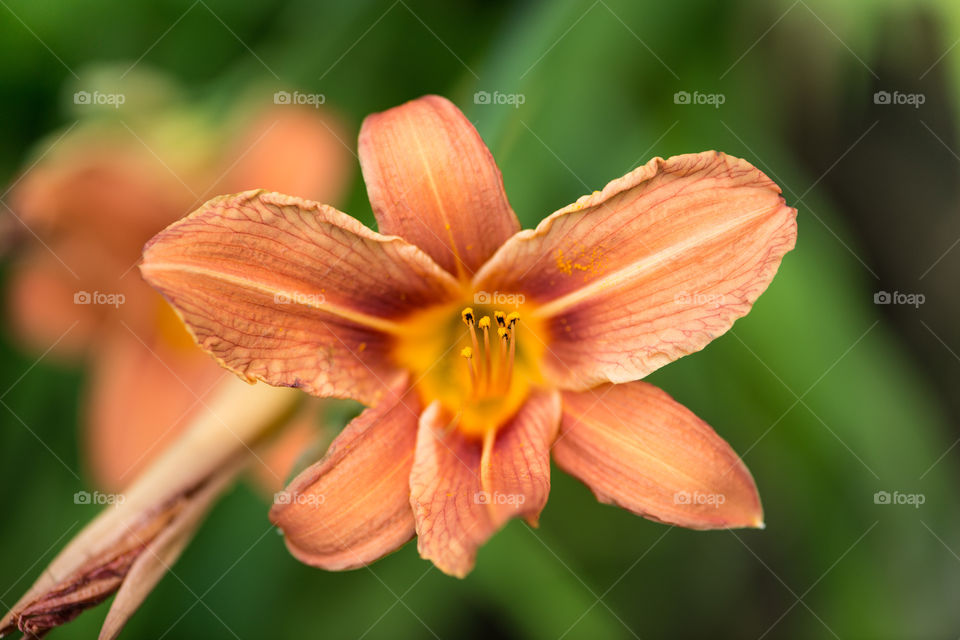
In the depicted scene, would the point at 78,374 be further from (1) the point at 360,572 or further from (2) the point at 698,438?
(2) the point at 698,438

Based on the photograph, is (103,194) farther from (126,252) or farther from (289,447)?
(289,447)
